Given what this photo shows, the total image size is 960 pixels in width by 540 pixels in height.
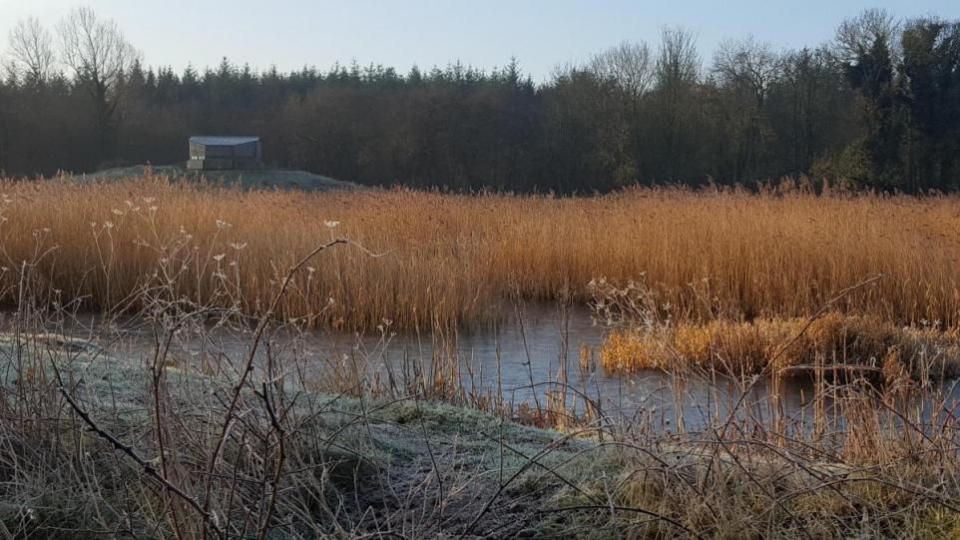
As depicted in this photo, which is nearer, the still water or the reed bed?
the still water

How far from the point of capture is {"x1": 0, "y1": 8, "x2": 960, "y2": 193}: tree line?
23859mm

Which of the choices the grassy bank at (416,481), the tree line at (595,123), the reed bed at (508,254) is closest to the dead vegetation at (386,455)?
the grassy bank at (416,481)

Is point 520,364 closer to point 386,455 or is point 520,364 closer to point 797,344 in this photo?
point 797,344

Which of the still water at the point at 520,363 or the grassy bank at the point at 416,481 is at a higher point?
the grassy bank at the point at 416,481

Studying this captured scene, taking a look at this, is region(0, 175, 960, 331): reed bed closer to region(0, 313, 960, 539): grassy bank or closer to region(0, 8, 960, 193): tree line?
region(0, 313, 960, 539): grassy bank

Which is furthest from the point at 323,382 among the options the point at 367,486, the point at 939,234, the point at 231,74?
the point at 231,74

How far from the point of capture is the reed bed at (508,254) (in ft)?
28.5

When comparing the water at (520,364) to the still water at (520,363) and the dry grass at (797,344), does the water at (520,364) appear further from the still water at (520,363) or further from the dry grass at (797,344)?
the dry grass at (797,344)

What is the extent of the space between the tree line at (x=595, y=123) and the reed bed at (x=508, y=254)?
13399 millimetres

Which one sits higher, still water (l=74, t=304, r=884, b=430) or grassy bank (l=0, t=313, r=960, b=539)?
grassy bank (l=0, t=313, r=960, b=539)

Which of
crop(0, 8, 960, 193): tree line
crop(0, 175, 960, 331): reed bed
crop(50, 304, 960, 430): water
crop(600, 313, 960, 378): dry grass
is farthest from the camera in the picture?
crop(0, 8, 960, 193): tree line

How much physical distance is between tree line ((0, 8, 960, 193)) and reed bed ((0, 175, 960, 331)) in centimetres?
1340

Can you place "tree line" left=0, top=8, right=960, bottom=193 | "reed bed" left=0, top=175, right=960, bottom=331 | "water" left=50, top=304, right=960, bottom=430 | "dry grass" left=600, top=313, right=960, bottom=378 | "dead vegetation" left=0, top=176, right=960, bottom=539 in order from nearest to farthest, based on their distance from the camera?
"dead vegetation" left=0, top=176, right=960, bottom=539 < "water" left=50, top=304, right=960, bottom=430 < "dry grass" left=600, top=313, right=960, bottom=378 < "reed bed" left=0, top=175, right=960, bottom=331 < "tree line" left=0, top=8, right=960, bottom=193

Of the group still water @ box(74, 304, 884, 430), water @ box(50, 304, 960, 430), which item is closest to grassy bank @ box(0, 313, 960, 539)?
water @ box(50, 304, 960, 430)
